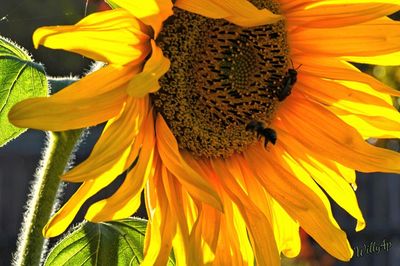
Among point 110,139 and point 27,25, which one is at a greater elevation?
point 110,139

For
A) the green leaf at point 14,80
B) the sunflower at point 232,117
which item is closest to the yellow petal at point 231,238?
the sunflower at point 232,117

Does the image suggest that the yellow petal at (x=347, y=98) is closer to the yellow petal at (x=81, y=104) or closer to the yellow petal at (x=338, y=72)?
the yellow petal at (x=338, y=72)

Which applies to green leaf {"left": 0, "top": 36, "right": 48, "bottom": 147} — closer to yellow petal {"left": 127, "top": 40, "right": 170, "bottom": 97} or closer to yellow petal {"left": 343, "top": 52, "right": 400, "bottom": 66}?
yellow petal {"left": 127, "top": 40, "right": 170, "bottom": 97}

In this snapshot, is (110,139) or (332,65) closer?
(110,139)

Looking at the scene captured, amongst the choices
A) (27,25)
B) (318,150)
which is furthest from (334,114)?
(27,25)

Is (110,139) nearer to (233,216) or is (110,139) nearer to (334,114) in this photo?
(233,216)
